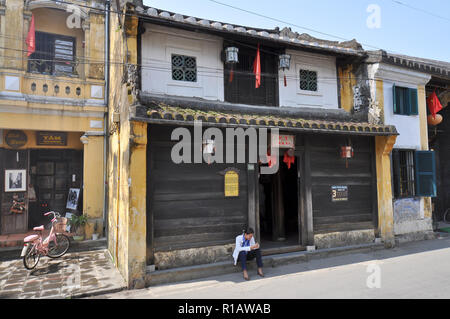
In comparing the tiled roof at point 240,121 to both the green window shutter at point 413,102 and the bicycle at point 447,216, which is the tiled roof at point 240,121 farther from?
the bicycle at point 447,216

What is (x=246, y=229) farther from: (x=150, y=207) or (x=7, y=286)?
(x=7, y=286)

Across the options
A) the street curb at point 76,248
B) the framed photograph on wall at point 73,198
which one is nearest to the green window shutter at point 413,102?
the street curb at point 76,248

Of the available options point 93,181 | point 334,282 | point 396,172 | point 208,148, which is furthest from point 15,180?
point 396,172

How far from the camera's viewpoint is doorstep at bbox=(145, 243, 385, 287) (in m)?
6.86

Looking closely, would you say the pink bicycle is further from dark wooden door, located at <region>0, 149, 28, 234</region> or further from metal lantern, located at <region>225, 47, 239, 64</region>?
metal lantern, located at <region>225, 47, 239, 64</region>

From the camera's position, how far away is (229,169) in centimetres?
806

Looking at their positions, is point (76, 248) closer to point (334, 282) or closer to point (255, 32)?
point (334, 282)

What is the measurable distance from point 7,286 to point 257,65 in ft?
28.2

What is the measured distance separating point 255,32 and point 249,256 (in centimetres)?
646

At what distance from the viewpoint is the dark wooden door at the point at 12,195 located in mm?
11305

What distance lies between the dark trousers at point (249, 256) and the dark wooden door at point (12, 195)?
9172 mm

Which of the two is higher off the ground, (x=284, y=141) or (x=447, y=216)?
(x=284, y=141)

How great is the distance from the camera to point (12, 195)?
37.5ft
